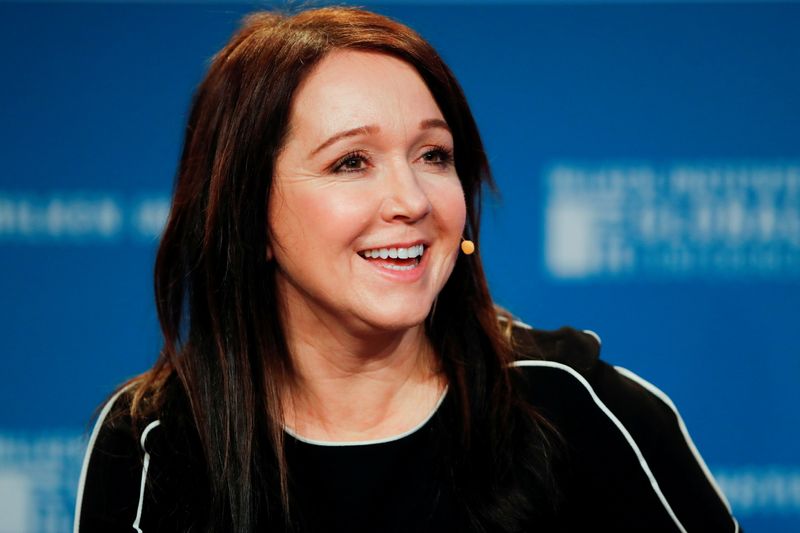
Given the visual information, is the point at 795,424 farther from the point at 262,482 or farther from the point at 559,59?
the point at 262,482

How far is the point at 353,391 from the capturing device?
150 cm

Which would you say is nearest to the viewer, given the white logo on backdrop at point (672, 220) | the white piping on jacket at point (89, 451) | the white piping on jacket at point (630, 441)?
the white piping on jacket at point (630, 441)

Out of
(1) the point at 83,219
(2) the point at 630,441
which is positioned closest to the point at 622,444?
(2) the point at 630,441

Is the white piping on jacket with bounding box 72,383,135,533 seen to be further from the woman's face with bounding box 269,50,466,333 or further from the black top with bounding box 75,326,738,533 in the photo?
the woman's face with bounding box 269,50,466,333

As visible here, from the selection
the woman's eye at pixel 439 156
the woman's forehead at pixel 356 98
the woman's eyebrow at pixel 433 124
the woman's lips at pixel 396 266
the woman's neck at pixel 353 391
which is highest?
the woman's forehead at pixel 356 98

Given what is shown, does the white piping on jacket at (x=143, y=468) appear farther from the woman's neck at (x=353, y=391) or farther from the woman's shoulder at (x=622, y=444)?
the woman's shoulder at (x=622, y=444)

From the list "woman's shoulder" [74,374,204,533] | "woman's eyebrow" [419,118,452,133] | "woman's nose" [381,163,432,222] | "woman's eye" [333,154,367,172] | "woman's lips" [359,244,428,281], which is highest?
"woman's eyebrow" [419,118,452,133]

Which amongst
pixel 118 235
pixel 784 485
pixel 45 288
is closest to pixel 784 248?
pixel 784 485

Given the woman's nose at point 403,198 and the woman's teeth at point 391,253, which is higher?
the woman's nose at point 403,198

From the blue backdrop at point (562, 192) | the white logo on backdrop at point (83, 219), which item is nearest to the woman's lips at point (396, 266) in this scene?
the blue backdrop at point (562, 192)

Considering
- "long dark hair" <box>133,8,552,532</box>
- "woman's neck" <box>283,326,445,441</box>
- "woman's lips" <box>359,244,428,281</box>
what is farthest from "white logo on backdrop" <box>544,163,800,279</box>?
"woman's lips" <box>359,244,428,281</box>

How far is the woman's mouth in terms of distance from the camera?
133 centimetres

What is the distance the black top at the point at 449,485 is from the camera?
4.69 ft

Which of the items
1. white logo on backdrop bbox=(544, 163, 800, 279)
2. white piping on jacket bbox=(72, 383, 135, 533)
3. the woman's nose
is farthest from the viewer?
white logo on backdrop bbox=(544, 163, 800, 279)
